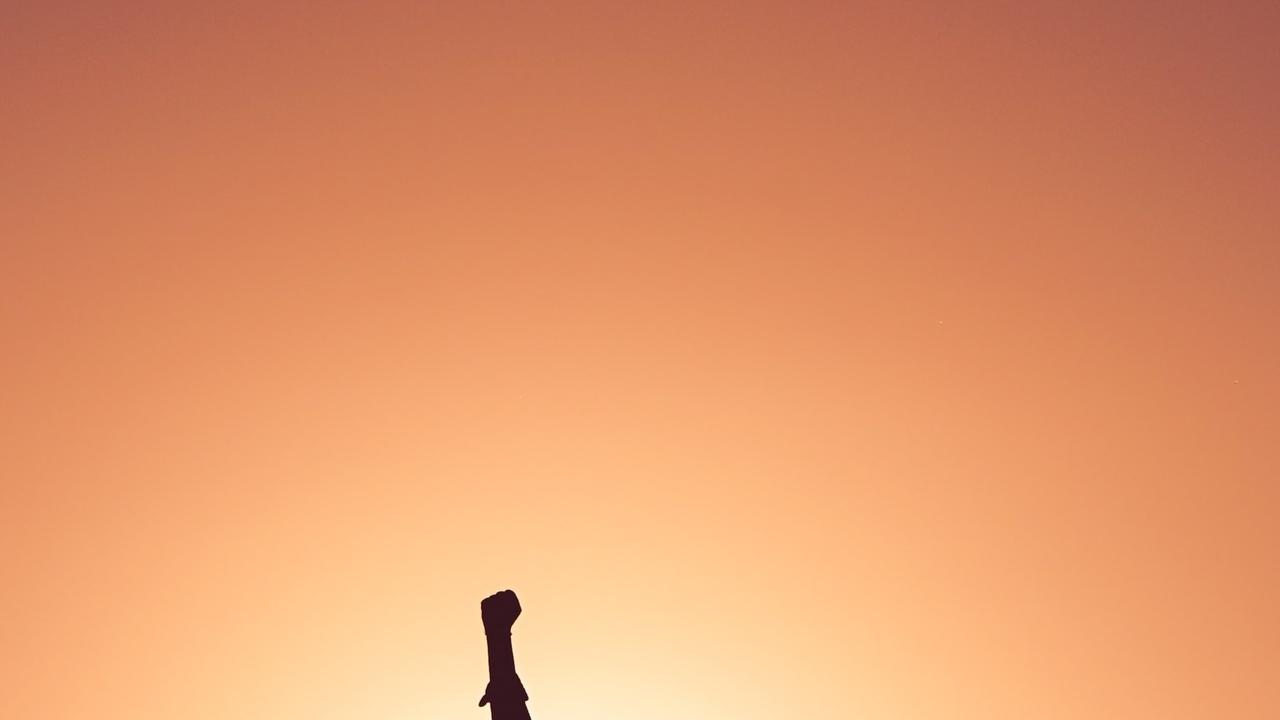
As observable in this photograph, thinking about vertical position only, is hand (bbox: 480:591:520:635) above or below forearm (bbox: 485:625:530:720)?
above

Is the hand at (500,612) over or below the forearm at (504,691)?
over

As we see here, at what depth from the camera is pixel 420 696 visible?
4.55m

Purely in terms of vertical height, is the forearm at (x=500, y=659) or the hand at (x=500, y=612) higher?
the hand at (x=500, y=612)

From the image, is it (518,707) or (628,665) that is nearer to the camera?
(518,707)

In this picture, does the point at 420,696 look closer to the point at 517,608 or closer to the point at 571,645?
the point at 571,645

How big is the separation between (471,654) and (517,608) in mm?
2964

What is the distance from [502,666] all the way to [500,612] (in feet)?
0.25

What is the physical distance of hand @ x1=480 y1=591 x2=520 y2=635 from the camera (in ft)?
5.60

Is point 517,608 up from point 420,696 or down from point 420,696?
down

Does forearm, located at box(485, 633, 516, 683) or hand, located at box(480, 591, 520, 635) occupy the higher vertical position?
hand, located at box(480, 591, 520, 635)

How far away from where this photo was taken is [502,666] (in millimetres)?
1660

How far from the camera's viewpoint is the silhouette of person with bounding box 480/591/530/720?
1623 mm

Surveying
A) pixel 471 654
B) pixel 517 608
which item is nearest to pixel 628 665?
pixel 471 654

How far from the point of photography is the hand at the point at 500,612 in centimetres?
171
